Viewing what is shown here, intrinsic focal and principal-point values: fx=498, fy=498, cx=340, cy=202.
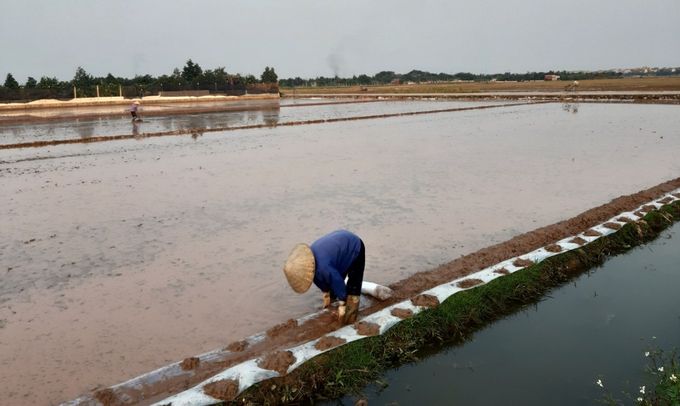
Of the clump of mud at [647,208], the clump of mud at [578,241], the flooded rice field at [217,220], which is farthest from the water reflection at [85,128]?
the clump of mud at [647,208]

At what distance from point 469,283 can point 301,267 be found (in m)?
1.71

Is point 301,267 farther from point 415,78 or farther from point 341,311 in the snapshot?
point 415,78

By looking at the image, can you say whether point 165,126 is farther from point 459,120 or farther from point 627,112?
point 627,112

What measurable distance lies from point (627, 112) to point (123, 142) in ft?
65.3

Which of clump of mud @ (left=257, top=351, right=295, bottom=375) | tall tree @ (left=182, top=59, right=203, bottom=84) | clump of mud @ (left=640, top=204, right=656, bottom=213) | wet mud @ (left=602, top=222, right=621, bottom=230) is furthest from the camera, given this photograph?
tall tree @ (left=182, top=59, right=203, bottom=84)

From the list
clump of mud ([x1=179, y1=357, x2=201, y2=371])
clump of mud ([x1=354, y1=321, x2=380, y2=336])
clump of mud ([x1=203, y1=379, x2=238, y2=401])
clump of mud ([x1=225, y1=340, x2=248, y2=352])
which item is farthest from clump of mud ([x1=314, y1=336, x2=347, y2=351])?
clump of mud ([x1=179, y1=357, x2=201, y2=371])

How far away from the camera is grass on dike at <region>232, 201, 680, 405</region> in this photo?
3219 mm

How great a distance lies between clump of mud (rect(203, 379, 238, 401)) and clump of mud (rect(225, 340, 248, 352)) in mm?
442

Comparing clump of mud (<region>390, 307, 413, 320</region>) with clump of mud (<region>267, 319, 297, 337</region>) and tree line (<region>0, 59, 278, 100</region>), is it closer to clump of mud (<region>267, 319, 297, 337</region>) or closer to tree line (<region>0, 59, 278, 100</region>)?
clump of mud (<region>267, 319, 297, 337</region>)

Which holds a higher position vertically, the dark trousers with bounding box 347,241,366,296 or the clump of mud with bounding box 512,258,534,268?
the dark trousers with bounding box 347,241,366,296

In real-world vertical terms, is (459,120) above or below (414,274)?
above

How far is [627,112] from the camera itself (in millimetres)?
21250

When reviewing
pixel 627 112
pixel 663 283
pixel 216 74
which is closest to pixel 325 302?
pixel 663 283

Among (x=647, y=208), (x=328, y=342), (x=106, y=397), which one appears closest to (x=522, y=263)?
(x=328, y=342)
